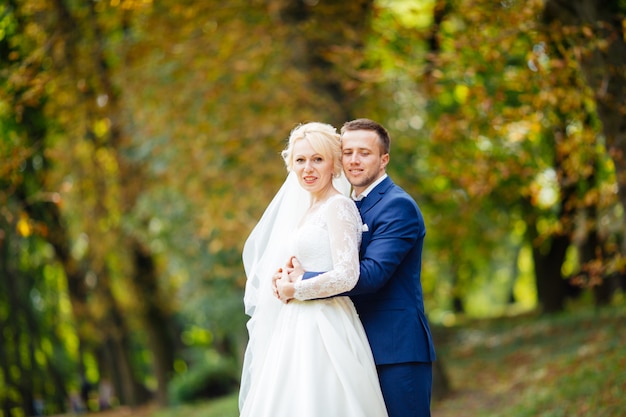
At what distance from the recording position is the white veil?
4.04 m

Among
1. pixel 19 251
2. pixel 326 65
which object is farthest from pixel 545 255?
pixel 19 251

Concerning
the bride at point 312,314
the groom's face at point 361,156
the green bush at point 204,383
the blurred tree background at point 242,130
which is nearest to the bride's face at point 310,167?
the bride at point 312,314

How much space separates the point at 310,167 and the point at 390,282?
2.41 feet

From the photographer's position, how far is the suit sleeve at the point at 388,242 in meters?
3.64

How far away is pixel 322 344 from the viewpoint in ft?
12.3

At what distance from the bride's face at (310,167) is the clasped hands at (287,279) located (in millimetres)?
402

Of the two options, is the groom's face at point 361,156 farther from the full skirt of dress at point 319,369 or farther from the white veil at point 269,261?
the full skirt of dress at point 319,369

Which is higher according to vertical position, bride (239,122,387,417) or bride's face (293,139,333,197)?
bride's face (293,139,333,197)

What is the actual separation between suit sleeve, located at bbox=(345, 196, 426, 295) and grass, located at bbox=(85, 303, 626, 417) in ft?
14.5

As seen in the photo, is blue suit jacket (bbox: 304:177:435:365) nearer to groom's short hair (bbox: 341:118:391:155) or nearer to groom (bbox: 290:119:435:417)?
groom (bbox: 290:119:435:417)

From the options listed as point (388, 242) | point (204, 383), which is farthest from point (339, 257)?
point (204, 383)

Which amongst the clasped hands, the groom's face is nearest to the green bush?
the clasped hands

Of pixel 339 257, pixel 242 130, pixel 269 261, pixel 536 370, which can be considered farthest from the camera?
pixel 536 370

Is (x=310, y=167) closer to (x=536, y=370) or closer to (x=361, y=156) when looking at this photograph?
(x=361, y=156)
